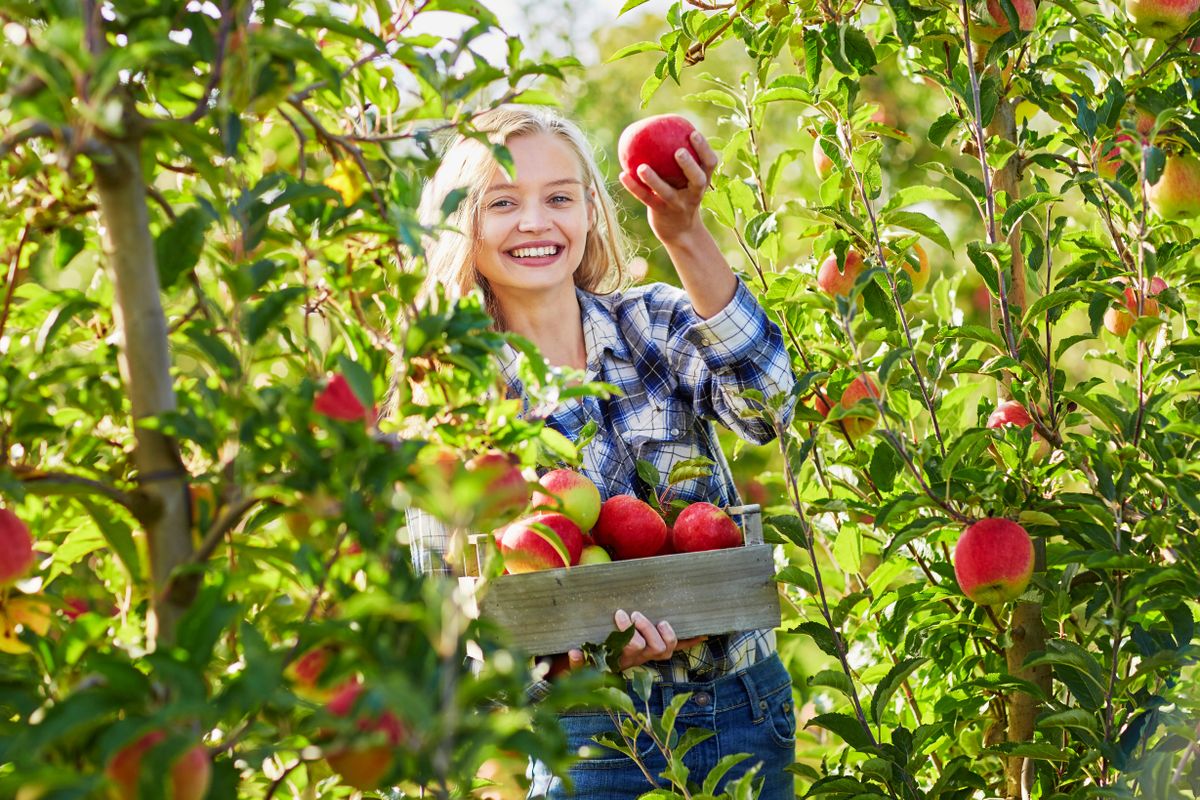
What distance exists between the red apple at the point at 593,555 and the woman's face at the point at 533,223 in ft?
2.02

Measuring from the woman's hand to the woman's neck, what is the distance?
0.46 m

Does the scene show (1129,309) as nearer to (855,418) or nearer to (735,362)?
(855,418)

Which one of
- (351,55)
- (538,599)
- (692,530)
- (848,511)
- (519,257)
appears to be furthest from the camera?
(519,257)

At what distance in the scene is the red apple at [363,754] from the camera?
38.3 inches

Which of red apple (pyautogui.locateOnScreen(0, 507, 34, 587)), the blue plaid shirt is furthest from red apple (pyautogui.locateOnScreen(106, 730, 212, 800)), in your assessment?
the blue plaid shirt

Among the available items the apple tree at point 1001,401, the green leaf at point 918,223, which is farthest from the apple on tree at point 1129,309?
the green leaf at point 918,223

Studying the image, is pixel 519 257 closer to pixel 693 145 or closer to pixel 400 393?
pixel 693 145

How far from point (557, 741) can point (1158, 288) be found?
160 centimetres

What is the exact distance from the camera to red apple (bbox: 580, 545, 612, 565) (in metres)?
1.86

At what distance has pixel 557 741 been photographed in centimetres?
93

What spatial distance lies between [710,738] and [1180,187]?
3.81 ft

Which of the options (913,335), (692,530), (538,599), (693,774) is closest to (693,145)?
(913,335)

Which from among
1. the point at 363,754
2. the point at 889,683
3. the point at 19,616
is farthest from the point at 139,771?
the point at 889,683

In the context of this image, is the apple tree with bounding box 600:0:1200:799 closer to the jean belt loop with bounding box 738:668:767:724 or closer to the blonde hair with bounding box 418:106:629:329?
the jean belt loop with bounding box 738:668:767:724
